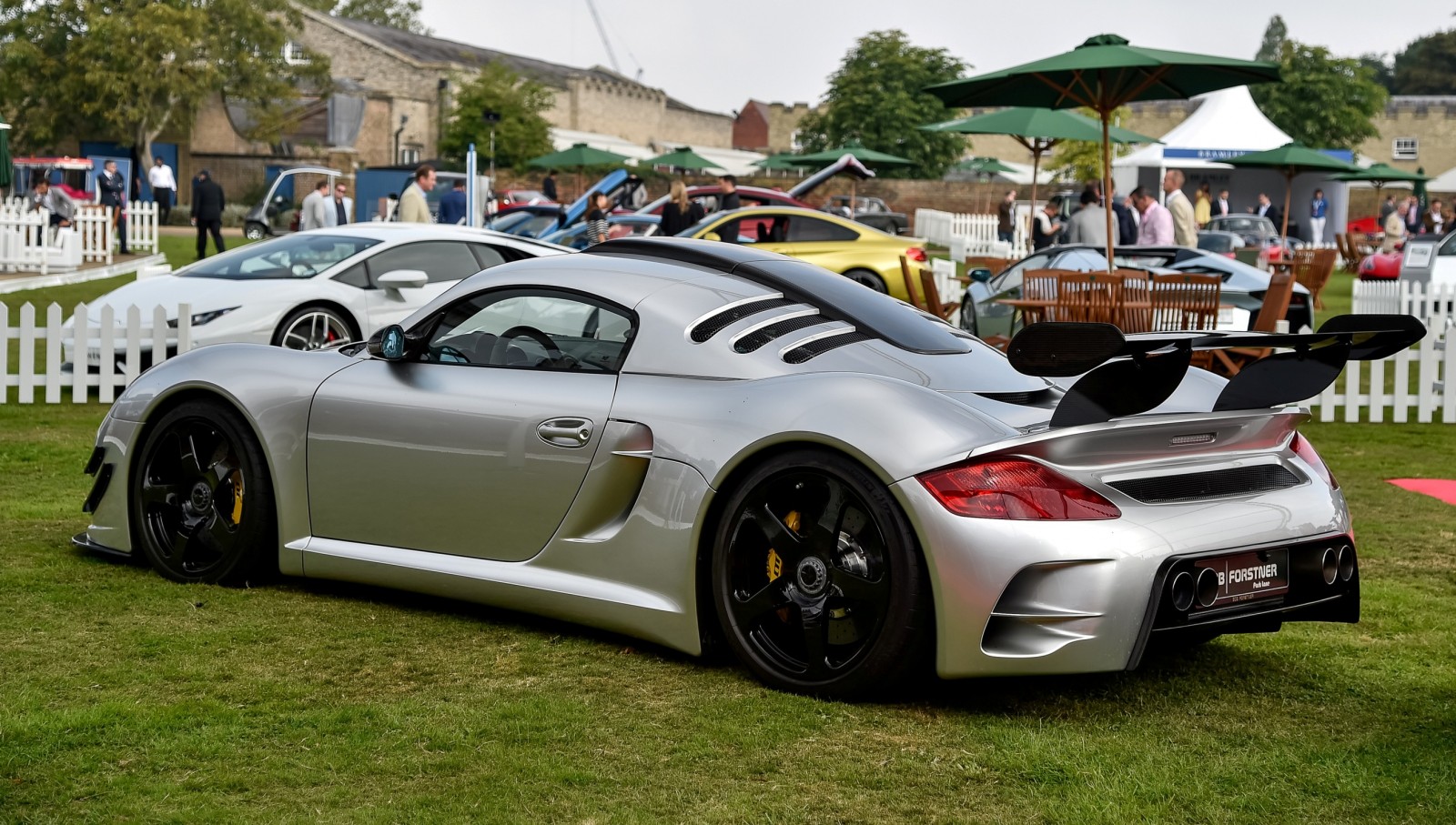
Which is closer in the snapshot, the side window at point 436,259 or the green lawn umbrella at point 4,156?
the side window at point 436,259

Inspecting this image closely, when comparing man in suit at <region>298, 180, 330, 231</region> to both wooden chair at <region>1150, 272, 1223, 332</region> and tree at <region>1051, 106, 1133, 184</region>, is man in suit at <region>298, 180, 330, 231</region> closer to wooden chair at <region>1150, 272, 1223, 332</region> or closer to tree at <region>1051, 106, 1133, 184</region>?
wooden chair at <region>1150, 272, 1223, 332</region>

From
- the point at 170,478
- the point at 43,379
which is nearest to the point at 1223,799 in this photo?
the point at 170,478

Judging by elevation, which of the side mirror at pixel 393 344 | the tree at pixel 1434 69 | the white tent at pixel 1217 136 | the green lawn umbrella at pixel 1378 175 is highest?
the tree at pixel 1434 69

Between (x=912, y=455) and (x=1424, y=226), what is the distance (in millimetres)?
42736

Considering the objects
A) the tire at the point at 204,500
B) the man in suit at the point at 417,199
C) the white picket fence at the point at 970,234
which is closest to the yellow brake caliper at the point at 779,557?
the tire at the point at 204,500

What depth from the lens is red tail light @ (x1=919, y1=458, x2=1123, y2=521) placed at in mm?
4281

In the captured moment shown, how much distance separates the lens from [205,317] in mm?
11891

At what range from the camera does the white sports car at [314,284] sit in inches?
470

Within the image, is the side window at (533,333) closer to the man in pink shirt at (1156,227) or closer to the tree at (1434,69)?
the man in pink shirt at (1156,227)

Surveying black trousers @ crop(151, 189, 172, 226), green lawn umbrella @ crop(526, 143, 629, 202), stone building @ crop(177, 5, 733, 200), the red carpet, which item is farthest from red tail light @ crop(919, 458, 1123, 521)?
stone building @ crop(177, 5, 733, 200)

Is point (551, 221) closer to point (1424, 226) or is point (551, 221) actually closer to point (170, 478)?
point (170, 478)

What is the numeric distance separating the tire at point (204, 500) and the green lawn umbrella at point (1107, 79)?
840cm

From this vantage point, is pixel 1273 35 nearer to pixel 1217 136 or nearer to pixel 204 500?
pixel 1217 136

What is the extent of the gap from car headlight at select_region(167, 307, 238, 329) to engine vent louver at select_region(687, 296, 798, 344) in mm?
7494
